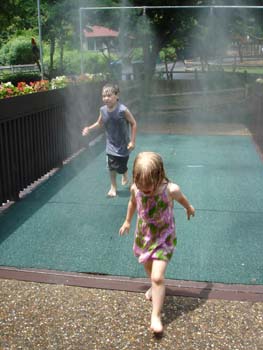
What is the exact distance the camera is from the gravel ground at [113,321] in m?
2.76

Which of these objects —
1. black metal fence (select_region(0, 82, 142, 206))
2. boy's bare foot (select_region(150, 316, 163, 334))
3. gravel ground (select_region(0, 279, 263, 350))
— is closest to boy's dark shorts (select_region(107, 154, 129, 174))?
black metal fence (select_region(0, 82, 142, 206))

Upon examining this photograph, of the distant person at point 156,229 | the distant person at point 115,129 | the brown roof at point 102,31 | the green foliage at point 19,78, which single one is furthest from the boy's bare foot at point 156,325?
the green foliage at point 19,78

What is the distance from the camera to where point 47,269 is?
3768 mm

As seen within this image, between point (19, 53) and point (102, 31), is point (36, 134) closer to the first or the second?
point (102, 31)

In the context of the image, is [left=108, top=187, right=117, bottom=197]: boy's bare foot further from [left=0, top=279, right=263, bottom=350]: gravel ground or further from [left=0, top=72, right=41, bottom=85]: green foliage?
[left=0, top=72, right=41, bottom=85]: green foliage

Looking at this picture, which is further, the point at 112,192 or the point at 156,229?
the point at 112,192

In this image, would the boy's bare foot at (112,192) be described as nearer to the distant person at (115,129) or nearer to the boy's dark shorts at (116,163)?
the distant person at (115,129)

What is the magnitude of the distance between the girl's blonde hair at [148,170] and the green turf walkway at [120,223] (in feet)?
3.54

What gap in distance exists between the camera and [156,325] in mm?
2818

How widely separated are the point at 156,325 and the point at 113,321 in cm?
30

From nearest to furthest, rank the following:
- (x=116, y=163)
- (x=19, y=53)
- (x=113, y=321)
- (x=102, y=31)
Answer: (x=113, y=321) → (x=116, y=163) → (x=102, y=31) → (x=19, y=53)

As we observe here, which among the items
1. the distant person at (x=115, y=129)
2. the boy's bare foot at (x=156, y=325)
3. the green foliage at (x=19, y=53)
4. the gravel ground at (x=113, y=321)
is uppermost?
the green foliage at (x=19, y=53)

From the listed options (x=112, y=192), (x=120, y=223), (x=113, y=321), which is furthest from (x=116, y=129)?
(x=113, y=321)

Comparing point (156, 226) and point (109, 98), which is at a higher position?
point (109, 98)
